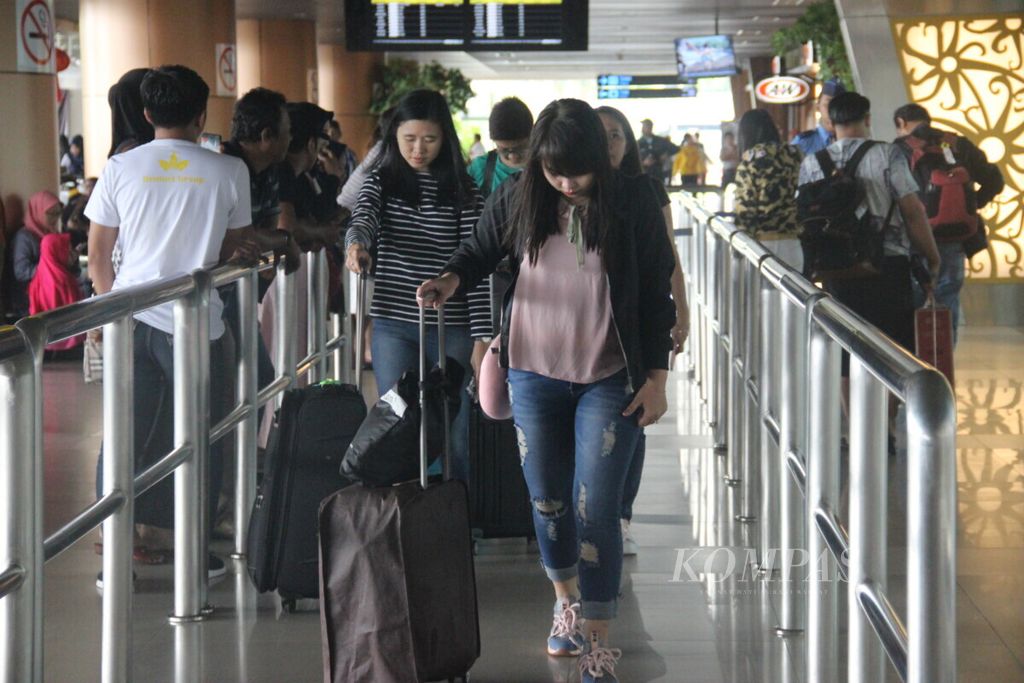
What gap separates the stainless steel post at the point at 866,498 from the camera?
2.34 metres

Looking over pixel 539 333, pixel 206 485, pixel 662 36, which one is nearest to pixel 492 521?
pixel 206 485

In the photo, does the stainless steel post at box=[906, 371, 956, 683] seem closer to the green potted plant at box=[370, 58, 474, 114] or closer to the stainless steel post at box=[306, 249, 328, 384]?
the stainless steel post at box=[306, 249, 328, 384]

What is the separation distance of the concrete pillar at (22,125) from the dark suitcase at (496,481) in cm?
600

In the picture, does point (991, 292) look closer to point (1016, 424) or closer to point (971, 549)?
point (1016, 424)

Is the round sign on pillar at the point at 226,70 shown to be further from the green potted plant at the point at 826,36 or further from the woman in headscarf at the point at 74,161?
the green potted plant at the point at 826,36

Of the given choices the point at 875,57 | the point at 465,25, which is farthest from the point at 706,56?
the point at 465,25

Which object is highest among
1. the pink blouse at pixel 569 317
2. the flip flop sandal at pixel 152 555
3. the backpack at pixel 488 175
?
the backpack at pixel 488 175

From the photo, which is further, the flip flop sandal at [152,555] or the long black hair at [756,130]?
the long black hair at [756,130]

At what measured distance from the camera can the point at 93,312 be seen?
3.04 metres

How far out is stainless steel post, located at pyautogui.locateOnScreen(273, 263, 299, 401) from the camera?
510 cm

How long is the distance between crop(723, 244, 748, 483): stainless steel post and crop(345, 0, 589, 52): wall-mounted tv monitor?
3.80 meters

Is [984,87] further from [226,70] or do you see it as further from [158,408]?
[158,408]

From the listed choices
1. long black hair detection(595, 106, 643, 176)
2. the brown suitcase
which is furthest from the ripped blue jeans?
the brown suitcase

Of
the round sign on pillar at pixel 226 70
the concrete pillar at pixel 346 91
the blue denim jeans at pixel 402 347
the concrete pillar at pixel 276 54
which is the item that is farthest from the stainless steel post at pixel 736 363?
the concrete pillar at pixel 346 91
